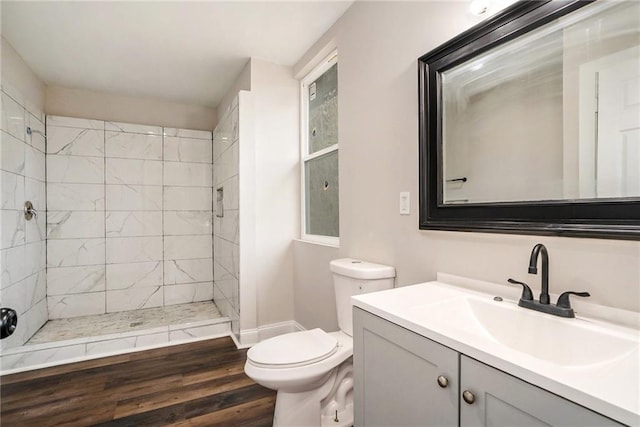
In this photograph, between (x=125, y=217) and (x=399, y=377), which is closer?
(x=399, y=377)

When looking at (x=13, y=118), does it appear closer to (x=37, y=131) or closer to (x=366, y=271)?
(x=37, y=131)

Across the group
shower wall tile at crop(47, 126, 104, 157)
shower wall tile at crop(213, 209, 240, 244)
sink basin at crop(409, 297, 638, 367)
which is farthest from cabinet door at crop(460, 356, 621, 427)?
shower wall tile at crop(47, 126, 104, 157)

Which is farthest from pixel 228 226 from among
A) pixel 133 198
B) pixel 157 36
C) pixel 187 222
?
pixel 157 36

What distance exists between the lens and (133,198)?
11.4 ft

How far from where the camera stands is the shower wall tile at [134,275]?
338cm

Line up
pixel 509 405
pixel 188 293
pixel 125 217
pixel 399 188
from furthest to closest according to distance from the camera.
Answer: pixel 188 293
pixel 125 217
pixel 399 188
pixel 509 405

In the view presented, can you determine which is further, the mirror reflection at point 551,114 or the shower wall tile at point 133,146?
the shower wall tile at point 133,146

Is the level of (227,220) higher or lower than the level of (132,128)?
lower

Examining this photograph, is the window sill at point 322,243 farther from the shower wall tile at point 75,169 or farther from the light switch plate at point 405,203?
the shower wall tile at point 75,169

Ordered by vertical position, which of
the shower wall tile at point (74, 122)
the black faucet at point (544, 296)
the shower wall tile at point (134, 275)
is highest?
the shower wall tile at point (74, 122)

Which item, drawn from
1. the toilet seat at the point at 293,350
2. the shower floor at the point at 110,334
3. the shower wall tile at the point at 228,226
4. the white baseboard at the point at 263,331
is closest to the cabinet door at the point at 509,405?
the toilet seat at the point at 293,350

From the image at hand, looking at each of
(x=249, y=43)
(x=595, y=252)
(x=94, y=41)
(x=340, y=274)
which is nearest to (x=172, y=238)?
(x=94, y=41)

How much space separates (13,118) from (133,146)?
1.11m

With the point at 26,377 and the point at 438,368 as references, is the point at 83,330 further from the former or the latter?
the point at 438,368
